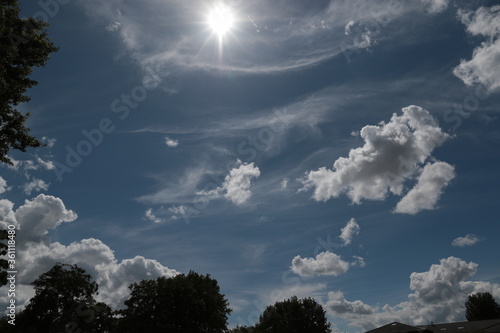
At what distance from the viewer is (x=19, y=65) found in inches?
761

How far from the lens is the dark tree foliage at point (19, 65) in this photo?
17.8 m

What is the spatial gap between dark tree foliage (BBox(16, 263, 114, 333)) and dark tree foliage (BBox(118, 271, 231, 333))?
4.93 meters

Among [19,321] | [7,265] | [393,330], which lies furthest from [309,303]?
[7,265]

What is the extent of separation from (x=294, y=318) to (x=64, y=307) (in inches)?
1883

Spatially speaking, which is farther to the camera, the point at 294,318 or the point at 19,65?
the point at 294,318

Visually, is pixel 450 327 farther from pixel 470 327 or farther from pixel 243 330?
pixel 243 330

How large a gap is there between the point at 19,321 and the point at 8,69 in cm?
4740

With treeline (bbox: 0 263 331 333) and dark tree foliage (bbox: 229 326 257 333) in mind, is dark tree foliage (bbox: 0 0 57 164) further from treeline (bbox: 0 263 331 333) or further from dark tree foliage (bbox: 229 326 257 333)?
dark tree foliage (bbox: 229 326 257 333)

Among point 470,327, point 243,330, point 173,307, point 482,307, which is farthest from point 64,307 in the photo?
point 482,307

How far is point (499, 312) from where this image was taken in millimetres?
76688

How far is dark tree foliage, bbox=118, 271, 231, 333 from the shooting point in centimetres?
5053

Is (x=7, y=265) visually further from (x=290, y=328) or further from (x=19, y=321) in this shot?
(x=290, y=328)

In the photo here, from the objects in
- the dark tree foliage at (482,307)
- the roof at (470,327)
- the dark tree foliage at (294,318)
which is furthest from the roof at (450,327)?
the dark tree foliage at (482,307)

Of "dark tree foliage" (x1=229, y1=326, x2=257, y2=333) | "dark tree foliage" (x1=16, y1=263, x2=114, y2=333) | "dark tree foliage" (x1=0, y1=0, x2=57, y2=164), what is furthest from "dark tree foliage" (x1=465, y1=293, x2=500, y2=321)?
"dark tree foliage" (x1=0, y1=0, x2=57, y2=164)
